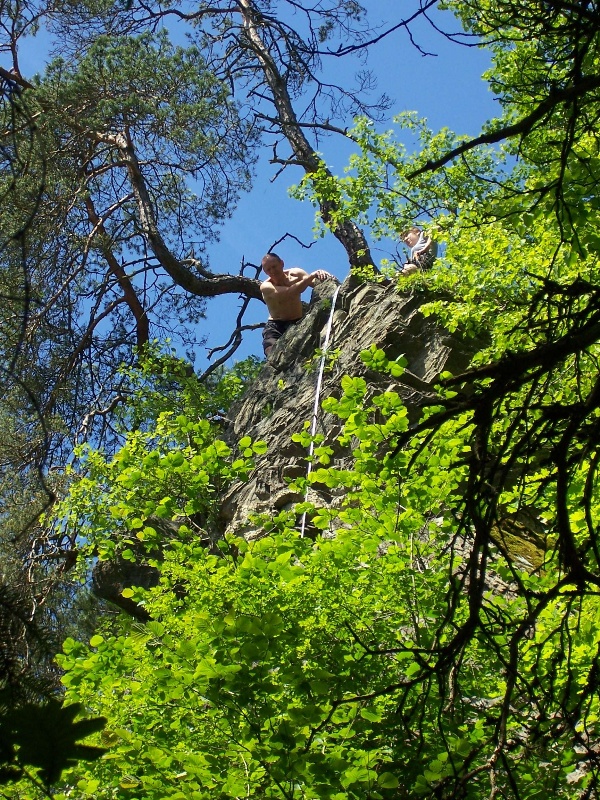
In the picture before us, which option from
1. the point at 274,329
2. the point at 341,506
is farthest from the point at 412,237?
the point at 341,506

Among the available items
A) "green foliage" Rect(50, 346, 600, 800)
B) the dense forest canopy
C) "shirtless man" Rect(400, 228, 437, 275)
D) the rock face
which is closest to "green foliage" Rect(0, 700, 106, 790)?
the dense forest canopy

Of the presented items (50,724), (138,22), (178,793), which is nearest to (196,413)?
(138,22)

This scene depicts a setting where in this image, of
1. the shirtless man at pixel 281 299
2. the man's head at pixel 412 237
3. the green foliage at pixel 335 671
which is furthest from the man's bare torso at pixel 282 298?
the green foliage at pixel 335 671

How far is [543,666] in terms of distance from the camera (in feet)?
12.6

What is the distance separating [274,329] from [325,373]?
2495 mm

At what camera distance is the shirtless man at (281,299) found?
1105 centimetres

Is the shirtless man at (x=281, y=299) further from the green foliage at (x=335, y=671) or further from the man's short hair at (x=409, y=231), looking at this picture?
the green foliage at (x=335, y=671)

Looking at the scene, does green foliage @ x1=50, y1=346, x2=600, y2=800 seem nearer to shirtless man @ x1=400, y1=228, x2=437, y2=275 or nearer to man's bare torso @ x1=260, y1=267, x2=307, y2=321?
shirtless man @ x1=400, y1=228, x2=437, y2=275

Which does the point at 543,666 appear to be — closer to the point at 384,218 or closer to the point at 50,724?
the point at 50,724

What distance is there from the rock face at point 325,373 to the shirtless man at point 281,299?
114 centimetres

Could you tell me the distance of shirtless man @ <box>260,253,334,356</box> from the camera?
36.3 ft

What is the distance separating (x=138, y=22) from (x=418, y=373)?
302 inches

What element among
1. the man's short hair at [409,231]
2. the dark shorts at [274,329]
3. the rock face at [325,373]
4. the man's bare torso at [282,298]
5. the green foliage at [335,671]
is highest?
the man's short hair at [409,231]

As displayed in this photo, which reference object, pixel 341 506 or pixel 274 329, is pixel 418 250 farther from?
pixel 341 506
